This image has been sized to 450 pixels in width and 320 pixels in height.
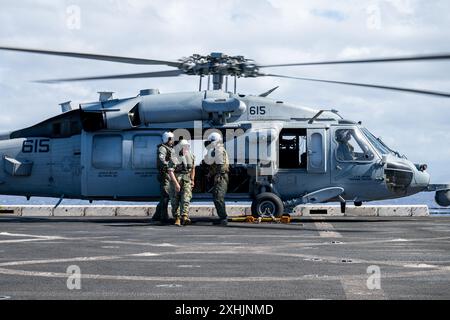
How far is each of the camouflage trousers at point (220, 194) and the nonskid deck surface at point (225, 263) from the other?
193 cm

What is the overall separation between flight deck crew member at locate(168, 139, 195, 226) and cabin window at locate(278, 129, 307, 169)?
9.23 feet

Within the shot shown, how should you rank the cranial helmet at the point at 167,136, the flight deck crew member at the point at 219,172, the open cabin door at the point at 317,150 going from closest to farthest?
the flight deck crew member at the point at 219,172
the cranial helmet at the point at 167,136
the open cabin door at the point at 317,150

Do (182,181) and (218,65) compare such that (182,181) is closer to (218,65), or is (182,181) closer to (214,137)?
(214,137)

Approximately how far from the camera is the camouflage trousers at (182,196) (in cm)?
2153

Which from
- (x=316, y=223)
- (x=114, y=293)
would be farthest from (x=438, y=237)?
(x=114, y=293)

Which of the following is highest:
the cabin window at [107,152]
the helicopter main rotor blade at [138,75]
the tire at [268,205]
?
the helicopter main rotor blade at [138,75]

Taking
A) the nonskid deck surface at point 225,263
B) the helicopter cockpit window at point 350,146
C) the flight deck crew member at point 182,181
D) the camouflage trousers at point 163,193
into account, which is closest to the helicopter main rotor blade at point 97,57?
the flight deck crew member at point 182,181

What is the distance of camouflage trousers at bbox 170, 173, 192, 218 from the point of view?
848 inches

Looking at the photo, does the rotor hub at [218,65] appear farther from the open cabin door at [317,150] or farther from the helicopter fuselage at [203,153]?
the open cabin door at [317,150]

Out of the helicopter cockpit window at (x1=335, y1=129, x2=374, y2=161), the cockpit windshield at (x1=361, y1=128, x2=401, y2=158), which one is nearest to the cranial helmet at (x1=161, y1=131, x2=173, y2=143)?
the helicopter cockpit window at (x1=335, y1=129, x2=374, y2=161)

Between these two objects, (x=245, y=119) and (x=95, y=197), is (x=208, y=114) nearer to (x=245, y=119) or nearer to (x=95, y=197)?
(x=245, y=119)

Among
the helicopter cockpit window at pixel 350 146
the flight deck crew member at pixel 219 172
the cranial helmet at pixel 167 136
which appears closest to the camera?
the flight deck crew member at pixel 219 172

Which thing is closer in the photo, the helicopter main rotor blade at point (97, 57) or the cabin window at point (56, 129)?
the helicopter main rotor blade at point (97, 57)

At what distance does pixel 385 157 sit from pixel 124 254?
11712 millimetres
